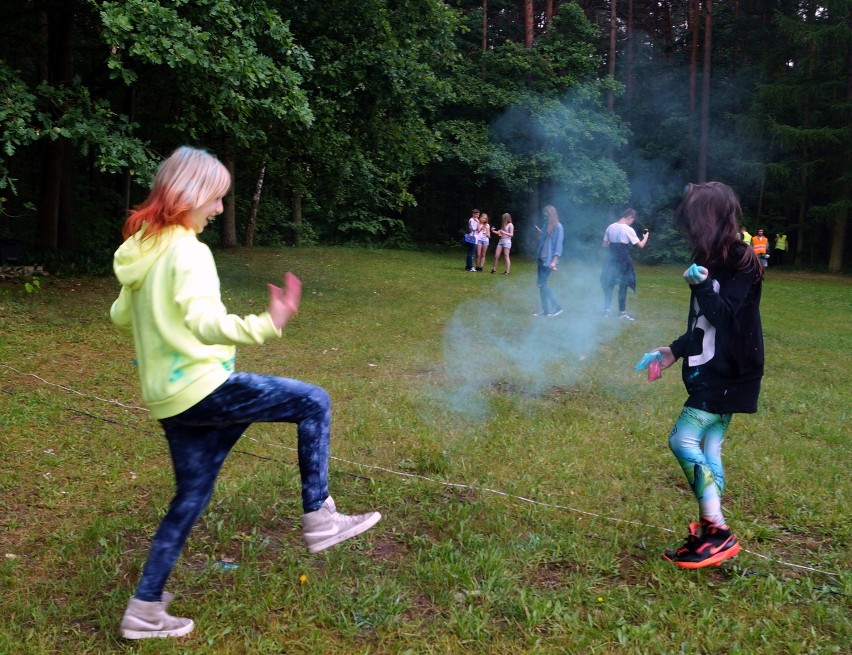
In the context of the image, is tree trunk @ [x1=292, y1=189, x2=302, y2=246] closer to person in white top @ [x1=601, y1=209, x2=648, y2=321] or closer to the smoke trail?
the smoke trail

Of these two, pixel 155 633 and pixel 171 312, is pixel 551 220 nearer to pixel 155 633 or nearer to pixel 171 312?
pixel 171 312

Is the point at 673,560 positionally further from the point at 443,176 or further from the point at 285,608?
the point at 443,176

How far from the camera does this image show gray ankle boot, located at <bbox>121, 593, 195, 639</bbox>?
2877mm

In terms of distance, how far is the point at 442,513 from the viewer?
4195mm

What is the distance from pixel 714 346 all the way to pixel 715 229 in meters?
0.55

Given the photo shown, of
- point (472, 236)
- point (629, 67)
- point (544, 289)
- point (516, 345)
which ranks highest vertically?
point (629, 67)

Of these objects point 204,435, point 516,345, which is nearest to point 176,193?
point 204,435

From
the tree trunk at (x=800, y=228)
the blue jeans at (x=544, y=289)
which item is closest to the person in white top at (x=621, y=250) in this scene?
the blue jeans at (x=544, y=289)

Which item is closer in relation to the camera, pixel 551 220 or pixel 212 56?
pixel 212 56

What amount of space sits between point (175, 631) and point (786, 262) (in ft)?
106

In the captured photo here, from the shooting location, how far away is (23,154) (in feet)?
61.7

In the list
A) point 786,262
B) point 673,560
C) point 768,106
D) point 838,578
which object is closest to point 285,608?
point 673,560

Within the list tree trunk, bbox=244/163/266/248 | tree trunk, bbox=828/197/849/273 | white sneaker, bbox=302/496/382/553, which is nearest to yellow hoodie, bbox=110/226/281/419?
white sneaker, bbox=302/496/382/553

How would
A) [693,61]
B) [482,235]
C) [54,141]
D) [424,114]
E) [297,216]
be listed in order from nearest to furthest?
Answer: [54,141] → [482,235] → [424,114] → [693,61] → [297,216]
